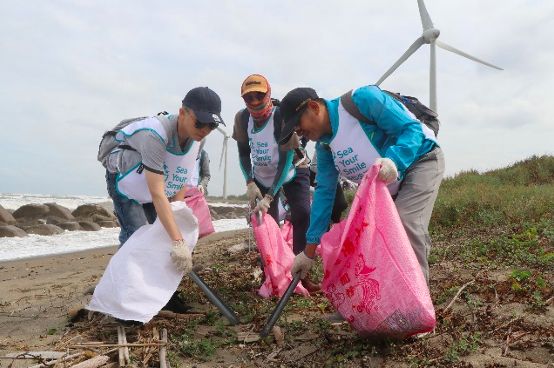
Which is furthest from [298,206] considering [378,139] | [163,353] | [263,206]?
[163,353]

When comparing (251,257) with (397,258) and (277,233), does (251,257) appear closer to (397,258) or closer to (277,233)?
(277,233)

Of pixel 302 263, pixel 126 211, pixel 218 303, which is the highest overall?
pixel 126 211

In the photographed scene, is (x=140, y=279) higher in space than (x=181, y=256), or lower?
lower

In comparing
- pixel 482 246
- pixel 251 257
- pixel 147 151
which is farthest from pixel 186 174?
pixel 482 246

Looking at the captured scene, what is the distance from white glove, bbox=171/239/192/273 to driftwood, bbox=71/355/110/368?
2.18 ft

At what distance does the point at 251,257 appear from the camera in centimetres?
543

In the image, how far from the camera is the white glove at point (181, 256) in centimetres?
283

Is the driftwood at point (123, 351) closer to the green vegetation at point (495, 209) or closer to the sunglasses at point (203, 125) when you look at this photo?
the sunglasses at point (203, 125)

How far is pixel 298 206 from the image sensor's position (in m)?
3.96

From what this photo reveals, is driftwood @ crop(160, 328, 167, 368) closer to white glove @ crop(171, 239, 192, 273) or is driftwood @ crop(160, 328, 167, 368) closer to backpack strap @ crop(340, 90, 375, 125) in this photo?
white glove @ crop(171, 239, 192, 273)

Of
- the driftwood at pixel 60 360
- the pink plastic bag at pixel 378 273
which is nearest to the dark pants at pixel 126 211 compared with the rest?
the driftwood at pixel 60 360

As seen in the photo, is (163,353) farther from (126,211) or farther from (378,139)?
(378,139)

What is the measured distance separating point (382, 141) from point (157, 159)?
1269mm

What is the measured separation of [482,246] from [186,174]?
2873 millimetres
